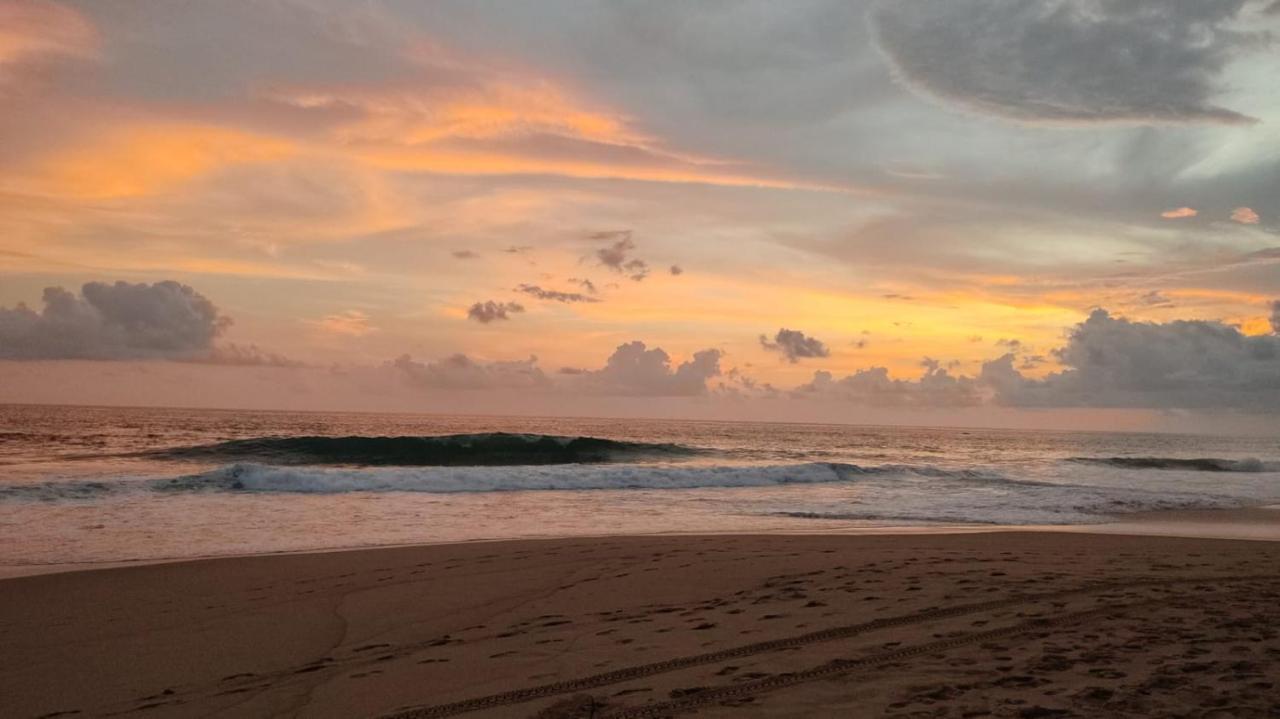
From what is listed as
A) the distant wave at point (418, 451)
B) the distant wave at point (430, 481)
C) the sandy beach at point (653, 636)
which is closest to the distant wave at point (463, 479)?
the distant wave at point (430, 481)

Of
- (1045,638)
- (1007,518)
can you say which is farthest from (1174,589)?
(1007,518)

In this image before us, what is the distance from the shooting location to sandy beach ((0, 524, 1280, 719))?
527 cm

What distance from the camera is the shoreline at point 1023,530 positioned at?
11.5 m

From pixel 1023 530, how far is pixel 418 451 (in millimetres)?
31949

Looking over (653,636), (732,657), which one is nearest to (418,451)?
(653,636)

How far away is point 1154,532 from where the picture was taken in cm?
1697

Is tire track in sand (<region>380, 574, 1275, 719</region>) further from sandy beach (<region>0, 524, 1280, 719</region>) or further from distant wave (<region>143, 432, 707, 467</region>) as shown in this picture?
distant wave (<region>143, 432, 707, 467</region>)

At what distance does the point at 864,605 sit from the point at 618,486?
1912cm

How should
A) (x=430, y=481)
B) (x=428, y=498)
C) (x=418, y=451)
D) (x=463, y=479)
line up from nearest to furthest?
1. (x=428, y=498)
2. (x=430, y=481)
3. (x=463, y=479)
4. (x=418, y=451)

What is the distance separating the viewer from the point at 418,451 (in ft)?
138

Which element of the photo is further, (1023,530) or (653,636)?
(1023,530)

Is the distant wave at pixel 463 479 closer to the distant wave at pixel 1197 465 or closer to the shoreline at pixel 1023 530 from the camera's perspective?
the shoreline at pixel 1023 530

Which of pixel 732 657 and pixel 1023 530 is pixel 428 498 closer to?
pixel 1023 530

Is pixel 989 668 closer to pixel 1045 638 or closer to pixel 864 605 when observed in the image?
pixel 1045 638
